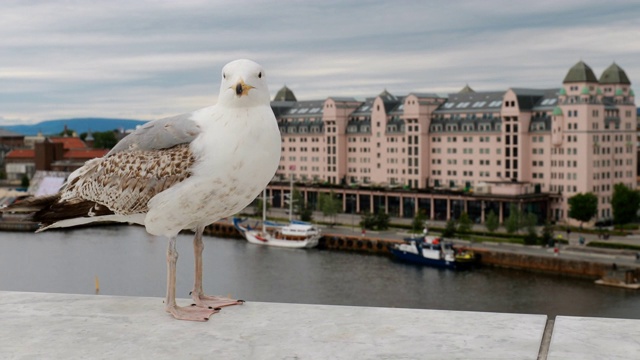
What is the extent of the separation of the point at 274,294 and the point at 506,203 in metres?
15.2

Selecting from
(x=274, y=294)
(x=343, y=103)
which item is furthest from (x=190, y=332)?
(x=343, y=103)

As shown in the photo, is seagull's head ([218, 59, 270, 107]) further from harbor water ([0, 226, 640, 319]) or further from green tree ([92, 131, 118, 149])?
green tree ([92, 131, 118, 149])

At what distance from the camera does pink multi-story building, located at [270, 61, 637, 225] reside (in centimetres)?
3466

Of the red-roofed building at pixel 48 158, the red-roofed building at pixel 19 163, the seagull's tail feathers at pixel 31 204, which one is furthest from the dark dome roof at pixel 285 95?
the seagull's tail feathers at pixel 31 204

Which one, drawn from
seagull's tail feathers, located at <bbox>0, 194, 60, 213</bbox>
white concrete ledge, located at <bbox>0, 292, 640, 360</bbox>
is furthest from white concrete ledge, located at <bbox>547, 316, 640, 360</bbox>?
seagull's tail feathers, located at <bbox>0, 194, 60, 213</bbox>

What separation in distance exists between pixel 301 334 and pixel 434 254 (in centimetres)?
2686

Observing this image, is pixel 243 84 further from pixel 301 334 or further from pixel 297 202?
pixel 297 202

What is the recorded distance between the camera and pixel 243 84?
2789 millimetres

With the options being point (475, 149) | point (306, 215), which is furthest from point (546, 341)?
point (475, 149)

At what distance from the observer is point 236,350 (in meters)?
2.44

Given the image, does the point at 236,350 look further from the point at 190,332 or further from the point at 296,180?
the point at 296,180

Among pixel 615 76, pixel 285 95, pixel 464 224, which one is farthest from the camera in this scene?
pixel 285 95

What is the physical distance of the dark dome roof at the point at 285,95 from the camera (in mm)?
50688

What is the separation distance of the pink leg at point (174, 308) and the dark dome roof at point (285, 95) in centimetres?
4789
